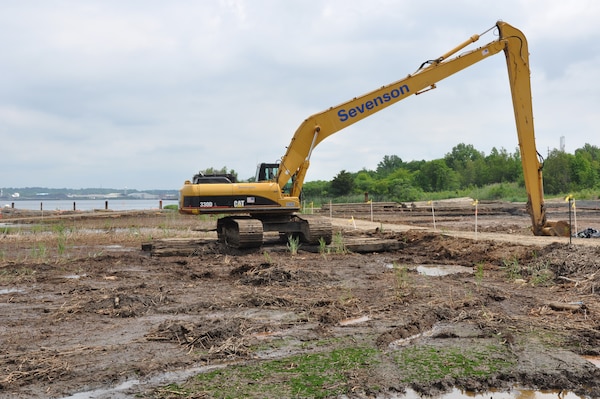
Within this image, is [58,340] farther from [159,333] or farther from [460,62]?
[460,62]

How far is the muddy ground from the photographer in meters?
5.44

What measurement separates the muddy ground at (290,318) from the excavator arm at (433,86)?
120 inches

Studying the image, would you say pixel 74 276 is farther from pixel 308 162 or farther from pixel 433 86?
pixel 433 86

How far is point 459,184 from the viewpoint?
74.4m

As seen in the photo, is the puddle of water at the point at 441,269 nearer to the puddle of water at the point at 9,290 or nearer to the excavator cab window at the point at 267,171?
the excavator cab window at the point at 267,171

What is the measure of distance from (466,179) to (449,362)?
74570 millimetres

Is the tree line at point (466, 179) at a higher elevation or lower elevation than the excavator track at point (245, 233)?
higher

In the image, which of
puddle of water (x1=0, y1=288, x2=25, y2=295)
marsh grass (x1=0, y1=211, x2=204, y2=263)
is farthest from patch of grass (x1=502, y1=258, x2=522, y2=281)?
marsh grass (x1=0, y1=211, x2=204, y2=263)

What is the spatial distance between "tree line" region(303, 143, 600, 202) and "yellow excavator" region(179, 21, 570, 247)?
124 feet

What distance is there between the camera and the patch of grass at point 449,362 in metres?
5.50

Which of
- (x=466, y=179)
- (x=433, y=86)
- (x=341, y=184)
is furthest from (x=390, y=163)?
(x=433, y=86)

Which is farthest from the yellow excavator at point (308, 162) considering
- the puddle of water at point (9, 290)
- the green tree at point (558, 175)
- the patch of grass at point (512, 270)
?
the green tree at point (558, 175)

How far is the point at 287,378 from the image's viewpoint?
5355 mm

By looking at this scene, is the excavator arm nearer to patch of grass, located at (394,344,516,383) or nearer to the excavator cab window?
the excavator cab window
